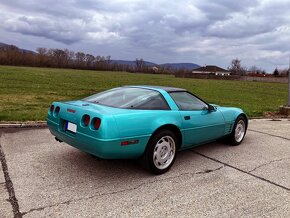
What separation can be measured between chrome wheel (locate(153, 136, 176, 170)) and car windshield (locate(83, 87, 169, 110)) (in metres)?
0.48

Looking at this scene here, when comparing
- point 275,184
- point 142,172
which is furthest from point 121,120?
point 275,184

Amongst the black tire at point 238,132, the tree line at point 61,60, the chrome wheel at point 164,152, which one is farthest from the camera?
the tree line at point 61,60

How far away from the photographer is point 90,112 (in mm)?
3719

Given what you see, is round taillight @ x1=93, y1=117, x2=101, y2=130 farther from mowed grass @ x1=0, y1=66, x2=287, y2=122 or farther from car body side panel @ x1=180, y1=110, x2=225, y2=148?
mowed grass @ x1=0, y1=66, x2=287, y2=122

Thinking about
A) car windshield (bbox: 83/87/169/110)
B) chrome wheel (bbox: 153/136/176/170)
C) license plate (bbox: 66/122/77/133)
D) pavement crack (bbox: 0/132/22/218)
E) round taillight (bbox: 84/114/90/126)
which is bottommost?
pavement crack (bbox: 0/132/22/218)

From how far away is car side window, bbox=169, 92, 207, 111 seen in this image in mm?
4586

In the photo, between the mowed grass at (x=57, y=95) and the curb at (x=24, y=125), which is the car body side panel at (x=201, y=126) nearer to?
the curb at (x=24, y=125)

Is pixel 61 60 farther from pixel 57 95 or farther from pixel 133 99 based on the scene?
pixel 133 99

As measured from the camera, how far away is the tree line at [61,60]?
296 feet

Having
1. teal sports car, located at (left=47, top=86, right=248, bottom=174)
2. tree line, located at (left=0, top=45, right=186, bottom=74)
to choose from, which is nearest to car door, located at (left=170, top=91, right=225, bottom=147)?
teal sports car, located at (left=47, top=86, right=248, bottom=174)

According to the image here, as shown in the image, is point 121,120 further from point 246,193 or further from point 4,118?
point 4,118

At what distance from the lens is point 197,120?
182 inches

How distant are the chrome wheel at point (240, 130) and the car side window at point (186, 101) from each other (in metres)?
1.19

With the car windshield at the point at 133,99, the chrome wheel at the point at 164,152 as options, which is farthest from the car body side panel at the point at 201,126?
the car windshield at the point at 133,99
